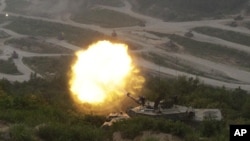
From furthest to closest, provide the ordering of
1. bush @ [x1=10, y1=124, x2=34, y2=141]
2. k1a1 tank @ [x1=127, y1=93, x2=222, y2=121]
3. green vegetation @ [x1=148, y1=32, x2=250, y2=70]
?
1. green vegetation @ [x1=148, y1=32, x2=250, y2=70]
2. k1a1 tank @ [x1=127, y1=93, x2=222, y2=121]
3. bush @ [x1=10, y1=124, x2=34, y2=141]

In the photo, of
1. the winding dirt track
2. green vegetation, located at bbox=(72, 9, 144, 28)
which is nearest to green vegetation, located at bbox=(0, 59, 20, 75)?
the winding dirt track

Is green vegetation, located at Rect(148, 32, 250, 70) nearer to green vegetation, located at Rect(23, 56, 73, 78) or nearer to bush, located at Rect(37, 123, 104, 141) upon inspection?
green vegetation, located at Rect(23, 56, 73, 78)

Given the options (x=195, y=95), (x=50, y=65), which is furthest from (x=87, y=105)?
(x=50, y=65)

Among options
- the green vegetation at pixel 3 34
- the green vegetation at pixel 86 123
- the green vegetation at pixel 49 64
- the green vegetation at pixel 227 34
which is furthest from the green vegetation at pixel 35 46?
the green vegetation at pixel 86 123

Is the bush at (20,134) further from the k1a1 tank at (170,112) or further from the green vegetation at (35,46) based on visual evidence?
the green vegetation at (35,46)

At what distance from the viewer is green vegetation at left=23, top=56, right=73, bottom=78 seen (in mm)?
73250

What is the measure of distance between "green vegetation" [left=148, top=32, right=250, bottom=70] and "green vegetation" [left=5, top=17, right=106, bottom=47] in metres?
17.9

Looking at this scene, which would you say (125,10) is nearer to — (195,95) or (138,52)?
(138,52)

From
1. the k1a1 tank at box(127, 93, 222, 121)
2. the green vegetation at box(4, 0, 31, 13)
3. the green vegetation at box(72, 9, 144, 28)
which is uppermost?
the green vegetation at box(4, 0, 31, 13)

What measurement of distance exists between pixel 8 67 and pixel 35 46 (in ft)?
Answer: 54.5

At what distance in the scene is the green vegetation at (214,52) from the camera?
76.4m

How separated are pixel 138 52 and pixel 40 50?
2195 cm

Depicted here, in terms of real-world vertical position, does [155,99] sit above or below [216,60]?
below

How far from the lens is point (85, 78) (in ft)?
132
